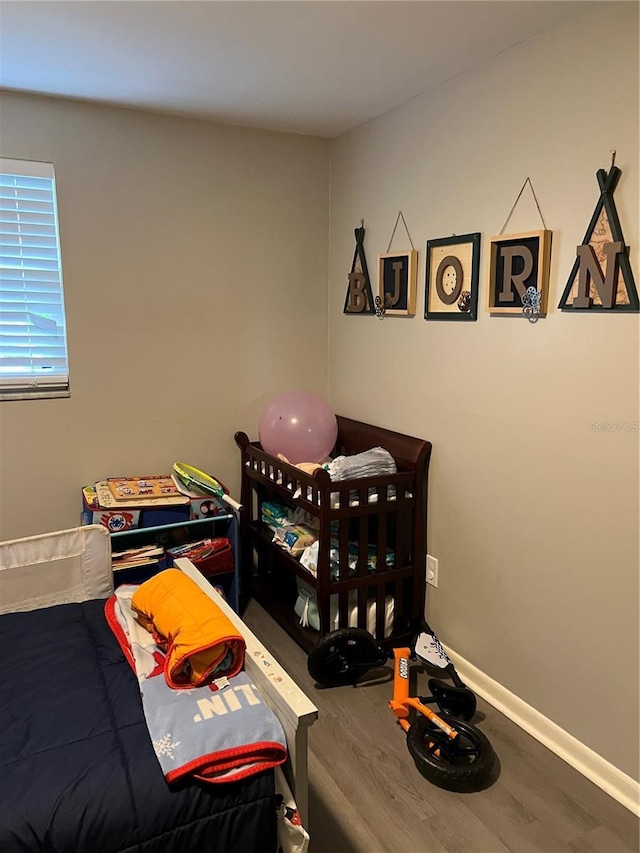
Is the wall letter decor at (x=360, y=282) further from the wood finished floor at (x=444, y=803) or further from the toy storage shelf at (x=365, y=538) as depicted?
the wood finished floor at (x=444, y=803)

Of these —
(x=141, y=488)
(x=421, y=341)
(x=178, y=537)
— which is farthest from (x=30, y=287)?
(x=421, y=341)

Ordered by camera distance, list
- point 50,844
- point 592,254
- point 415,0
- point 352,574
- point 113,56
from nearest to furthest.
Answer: point 50,844, point 415,0, point 592,254, point 113,56, point 352,574

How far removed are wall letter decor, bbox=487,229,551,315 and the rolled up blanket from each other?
4.70 feet

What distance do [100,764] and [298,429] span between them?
171 centimetres

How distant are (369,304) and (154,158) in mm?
1195

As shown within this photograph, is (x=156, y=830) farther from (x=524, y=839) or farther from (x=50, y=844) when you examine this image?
(x=524, y=839)

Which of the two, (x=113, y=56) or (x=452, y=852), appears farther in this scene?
(x=113, y=56)

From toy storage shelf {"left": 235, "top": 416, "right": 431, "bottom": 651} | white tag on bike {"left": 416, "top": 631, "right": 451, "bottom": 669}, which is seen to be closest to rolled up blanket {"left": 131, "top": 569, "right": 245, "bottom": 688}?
toy storage shelf {"left": 235, "top": 416, "right": 431, "bottom": 651}

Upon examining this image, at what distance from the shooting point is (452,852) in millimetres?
1812

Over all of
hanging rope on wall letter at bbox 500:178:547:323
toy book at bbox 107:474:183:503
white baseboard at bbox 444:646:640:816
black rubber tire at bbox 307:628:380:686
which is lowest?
white baseboard at bbox 444:646:640:816

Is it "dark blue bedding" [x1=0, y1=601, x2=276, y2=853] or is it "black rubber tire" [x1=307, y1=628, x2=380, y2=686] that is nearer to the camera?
"dark blue bedding" [x1=0, y1=601, x2=276, y2=853]

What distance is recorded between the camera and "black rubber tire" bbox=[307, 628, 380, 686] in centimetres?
250

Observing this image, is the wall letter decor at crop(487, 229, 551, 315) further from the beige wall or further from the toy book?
the toy book

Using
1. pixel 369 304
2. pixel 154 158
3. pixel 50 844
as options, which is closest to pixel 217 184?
pixel 154 158
